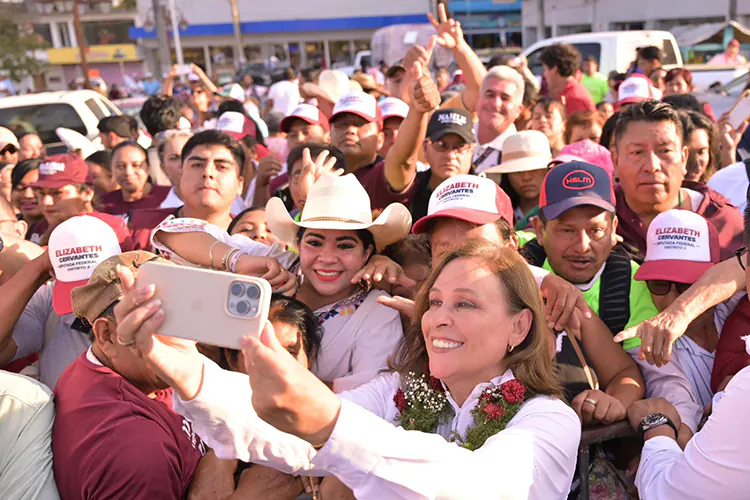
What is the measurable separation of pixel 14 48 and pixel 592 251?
128ft

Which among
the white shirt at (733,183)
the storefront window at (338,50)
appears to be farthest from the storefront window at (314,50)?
the white shirt at (733,183)

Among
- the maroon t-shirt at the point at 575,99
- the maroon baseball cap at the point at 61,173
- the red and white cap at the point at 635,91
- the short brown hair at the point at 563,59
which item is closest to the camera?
the maroon baseball cap at the point at 61,173

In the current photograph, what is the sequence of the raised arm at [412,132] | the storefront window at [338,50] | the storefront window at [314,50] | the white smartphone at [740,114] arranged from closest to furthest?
the raised arm at [412,132] < the white smartphone at [740,114] < the storefront window at [314,50] < the storefront window at [338,50]

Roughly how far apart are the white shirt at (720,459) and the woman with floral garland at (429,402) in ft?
0.96

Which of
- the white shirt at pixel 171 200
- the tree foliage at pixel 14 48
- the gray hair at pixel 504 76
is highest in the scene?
the tree foliage at pixel 14 48

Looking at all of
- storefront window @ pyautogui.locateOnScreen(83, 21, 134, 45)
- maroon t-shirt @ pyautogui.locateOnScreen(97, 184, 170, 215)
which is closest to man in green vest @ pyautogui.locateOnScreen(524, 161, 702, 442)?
maroon t-shirt @ pyautogui.locateOnScreen(97, 184, 170, 215)

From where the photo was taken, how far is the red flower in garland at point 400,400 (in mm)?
2344

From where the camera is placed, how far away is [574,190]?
127 inches

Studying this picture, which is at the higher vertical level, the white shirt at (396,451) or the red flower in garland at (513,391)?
the white shirt at (396,451)

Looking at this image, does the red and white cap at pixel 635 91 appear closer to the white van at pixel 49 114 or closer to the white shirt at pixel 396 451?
the white shirt at pixel 396 451

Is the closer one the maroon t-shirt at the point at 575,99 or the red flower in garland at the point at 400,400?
the red flower in garland at the point at 400,400

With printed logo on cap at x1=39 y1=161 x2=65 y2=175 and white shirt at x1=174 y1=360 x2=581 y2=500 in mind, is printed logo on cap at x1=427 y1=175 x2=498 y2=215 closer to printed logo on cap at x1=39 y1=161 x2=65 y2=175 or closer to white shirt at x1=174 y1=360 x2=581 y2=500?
white shirt at x1=174 y1=360 x2=581 y2=500

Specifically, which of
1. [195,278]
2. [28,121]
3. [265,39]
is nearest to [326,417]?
[195,278]

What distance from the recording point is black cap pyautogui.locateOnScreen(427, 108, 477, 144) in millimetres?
4398
